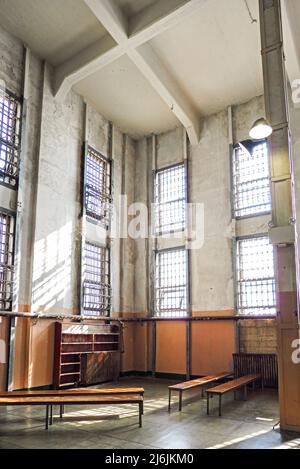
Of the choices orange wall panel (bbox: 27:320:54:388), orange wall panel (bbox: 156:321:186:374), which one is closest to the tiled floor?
orange wall panel (bbox: 27:320:54:388)

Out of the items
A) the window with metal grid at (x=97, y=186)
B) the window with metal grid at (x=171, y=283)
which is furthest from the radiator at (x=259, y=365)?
the window with metal grid at (x=97, y=186)

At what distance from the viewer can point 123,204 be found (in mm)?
10578

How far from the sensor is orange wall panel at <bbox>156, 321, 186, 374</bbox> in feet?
30.8

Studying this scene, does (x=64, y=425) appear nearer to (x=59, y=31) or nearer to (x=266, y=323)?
(x=266, y=323)

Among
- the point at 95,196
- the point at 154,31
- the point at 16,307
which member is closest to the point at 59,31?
the point at 154,31

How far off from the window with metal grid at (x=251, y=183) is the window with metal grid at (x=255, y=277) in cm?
74

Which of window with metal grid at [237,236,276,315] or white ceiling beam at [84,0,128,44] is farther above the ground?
white ceiling beam at [84,0,128,44]

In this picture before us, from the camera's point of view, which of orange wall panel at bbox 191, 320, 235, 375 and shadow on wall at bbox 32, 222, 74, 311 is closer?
shadow on wall at bbox 32, 222, 74, 311

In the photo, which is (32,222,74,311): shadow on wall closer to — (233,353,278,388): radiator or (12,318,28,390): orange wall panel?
(12,318,28,390): orange wall panel

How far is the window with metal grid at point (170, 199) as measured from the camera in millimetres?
10188

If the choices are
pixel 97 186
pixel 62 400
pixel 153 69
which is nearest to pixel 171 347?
pixel 97 186

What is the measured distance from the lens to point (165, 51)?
8.33 m

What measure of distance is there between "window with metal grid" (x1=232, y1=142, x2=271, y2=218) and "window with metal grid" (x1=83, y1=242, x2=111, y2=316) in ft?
11.3

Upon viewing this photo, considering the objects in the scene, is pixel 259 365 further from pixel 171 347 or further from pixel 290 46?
pixel 290 46
